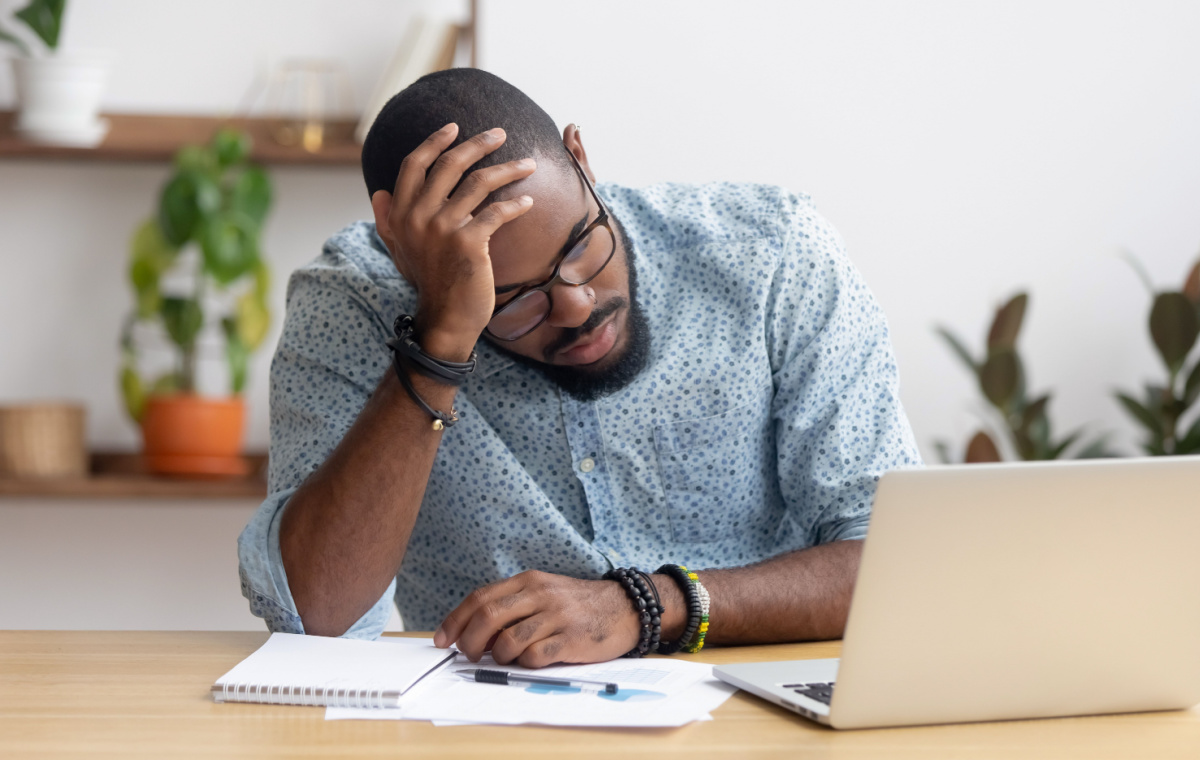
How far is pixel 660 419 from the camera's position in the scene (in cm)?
138

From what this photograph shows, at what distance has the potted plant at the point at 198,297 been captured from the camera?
88.4 inches

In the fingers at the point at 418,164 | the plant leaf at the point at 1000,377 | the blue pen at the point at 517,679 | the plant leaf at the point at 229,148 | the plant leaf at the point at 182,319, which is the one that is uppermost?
the plant leaf at the point at 229,148

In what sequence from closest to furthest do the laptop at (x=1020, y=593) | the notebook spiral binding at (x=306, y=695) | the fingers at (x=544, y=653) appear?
the laptop at (x=1020, y=593), the notebook spiral binding at (x=306, y=695), the fingers at (x=544, y=653)

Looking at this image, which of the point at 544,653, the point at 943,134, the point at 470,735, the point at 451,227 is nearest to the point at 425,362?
the point at 451,227

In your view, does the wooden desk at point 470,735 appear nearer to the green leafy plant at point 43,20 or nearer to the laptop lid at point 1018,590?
the laptop lid at point 1018,590

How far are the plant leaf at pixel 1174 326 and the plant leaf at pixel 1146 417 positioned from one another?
10 centimetres

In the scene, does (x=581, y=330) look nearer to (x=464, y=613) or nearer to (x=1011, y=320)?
(x=464, y=613)

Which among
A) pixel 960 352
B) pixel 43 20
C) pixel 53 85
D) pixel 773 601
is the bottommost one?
pixel 773 601

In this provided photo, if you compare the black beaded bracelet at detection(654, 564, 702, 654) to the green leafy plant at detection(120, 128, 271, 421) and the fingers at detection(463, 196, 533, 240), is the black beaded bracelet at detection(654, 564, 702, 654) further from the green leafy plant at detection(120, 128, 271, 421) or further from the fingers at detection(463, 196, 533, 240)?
the green leafy plant at detection(120, 128, 271, 421)

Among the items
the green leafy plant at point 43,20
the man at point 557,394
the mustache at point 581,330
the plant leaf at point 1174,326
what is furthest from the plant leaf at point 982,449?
the green leafy plant at point 43,20

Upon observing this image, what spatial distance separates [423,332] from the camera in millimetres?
1178

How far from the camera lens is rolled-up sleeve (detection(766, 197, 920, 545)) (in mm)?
1311

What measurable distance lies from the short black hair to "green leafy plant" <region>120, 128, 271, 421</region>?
1.07m

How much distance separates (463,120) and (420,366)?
0.27 m
